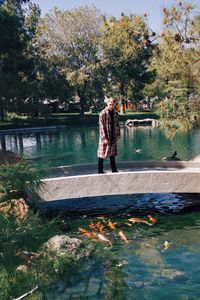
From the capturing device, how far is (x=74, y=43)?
33.2 metres

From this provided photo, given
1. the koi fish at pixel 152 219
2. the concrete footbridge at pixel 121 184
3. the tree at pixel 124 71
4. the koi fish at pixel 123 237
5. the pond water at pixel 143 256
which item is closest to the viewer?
the pond water at pixel 143 256

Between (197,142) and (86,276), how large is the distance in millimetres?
18483

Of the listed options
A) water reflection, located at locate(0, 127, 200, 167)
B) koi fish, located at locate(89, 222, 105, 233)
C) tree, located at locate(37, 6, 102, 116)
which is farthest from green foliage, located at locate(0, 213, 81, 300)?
tree, located at locate(37, 6, 102, 116)

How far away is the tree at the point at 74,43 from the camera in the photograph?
3269 centimetres

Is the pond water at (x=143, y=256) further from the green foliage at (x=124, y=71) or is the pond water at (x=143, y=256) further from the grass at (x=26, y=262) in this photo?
the green foliage at (x=124, y=71)

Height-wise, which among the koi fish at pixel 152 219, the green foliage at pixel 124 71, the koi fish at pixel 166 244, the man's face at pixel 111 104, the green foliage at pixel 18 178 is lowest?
the koi fish at pixel 152 219

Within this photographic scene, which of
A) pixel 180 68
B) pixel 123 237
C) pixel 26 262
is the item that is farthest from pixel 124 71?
pixel 26 262

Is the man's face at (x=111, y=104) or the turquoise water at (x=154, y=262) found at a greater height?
the man's face at (x=111, y=104)

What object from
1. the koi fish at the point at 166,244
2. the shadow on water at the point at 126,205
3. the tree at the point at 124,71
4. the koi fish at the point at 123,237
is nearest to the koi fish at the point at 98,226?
the koi fish at the point at 123,237

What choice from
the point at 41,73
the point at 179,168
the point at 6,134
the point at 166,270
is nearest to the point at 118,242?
A: the point at 166,270

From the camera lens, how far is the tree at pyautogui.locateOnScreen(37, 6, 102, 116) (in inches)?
1287

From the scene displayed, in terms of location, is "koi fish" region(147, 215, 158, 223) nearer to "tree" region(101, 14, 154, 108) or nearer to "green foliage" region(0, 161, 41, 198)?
"green foliage" region(0, 161, 41, 198)

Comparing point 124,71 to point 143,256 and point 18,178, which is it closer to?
point 143,256

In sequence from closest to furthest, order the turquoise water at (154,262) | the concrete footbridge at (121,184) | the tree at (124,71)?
the turquoise water at (154,262) < the concrete footbridge at (121,184) < the tree at (124,71)
